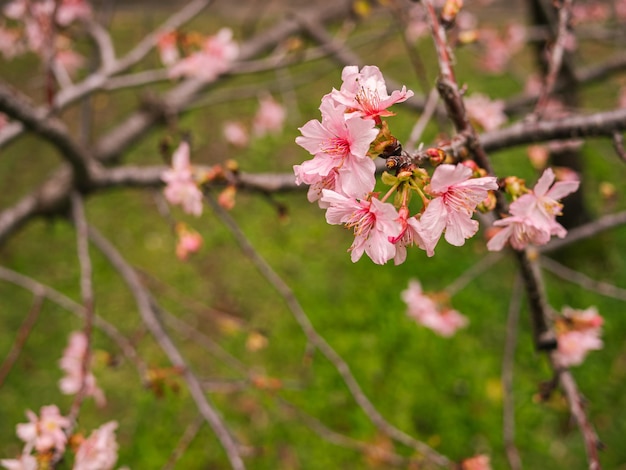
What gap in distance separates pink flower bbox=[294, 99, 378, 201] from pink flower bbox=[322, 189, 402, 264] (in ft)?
0.08

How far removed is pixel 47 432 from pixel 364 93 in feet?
3.79

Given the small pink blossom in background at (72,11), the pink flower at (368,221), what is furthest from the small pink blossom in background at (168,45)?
the pink flower at (368,221)

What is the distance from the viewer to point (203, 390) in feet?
5.98

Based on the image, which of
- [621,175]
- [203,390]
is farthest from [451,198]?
[621,175]

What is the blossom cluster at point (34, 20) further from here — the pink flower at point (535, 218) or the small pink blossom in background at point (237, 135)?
the pink flower at point (535, 218)

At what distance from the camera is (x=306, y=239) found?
4.36m

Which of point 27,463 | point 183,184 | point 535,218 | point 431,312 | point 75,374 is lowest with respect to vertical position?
point 27,463

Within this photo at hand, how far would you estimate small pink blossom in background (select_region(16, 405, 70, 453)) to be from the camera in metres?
1.25

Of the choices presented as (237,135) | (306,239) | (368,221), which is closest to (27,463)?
(368,221)

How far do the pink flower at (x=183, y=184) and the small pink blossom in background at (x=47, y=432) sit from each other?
70 cm

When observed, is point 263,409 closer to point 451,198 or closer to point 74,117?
point 451,198

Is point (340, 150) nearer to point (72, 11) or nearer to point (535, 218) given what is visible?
point (535, 218)

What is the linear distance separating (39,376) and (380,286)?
2.50 metres

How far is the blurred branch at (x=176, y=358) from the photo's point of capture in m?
1.60
